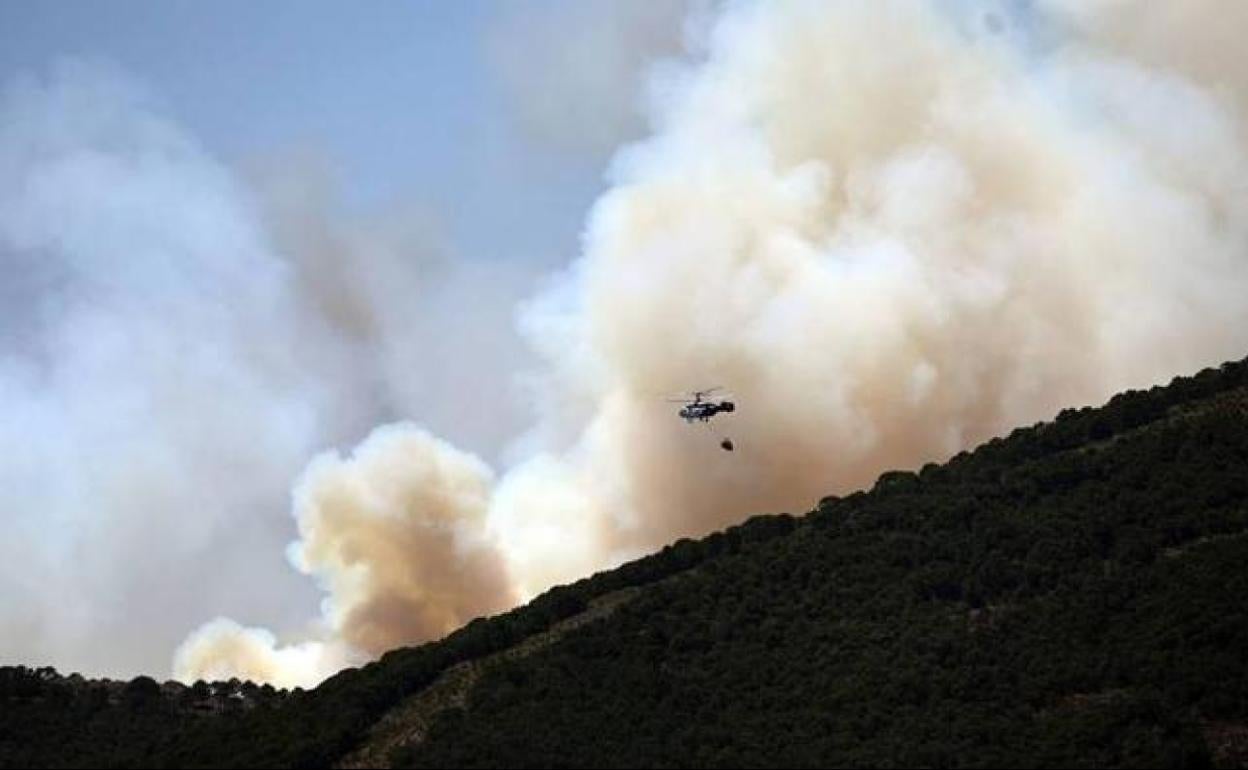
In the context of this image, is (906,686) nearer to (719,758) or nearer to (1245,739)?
(719,758)

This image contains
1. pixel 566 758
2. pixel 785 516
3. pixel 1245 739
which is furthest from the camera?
pixel 785 516

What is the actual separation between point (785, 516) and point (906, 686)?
3989 cm

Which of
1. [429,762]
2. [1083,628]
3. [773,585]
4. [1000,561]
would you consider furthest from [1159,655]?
[429,762]

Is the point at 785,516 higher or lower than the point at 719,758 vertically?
higher

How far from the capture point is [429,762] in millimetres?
133875

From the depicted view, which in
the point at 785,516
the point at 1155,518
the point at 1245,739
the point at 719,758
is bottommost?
the point at 1245,739

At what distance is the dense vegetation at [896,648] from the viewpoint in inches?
5162

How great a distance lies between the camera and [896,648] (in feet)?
472

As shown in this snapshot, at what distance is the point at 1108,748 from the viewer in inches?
4899

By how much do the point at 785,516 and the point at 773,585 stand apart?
16925 mm

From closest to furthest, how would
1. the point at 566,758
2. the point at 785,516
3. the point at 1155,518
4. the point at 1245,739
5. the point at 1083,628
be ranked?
the point at 1245,739 → the point at 566,758 → the point at 1083,628 → the point at 1155,518 → the point at 785,516

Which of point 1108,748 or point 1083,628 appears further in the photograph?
point 1083,628

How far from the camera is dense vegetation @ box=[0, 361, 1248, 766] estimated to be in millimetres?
131125

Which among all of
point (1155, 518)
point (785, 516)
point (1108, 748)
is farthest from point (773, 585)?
point (1108, 748)
